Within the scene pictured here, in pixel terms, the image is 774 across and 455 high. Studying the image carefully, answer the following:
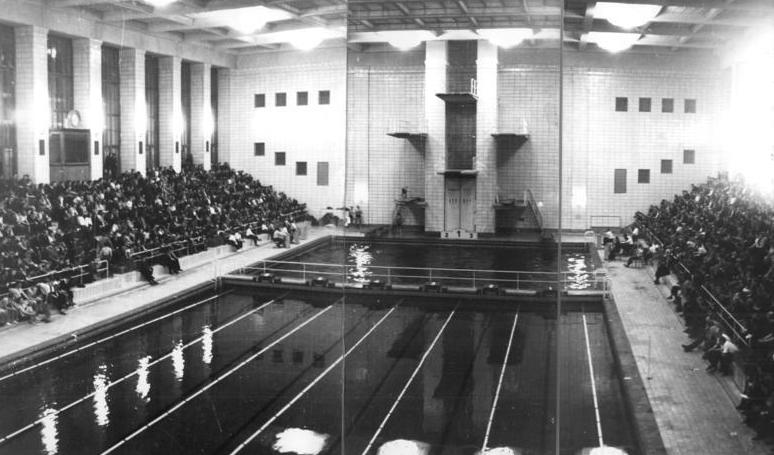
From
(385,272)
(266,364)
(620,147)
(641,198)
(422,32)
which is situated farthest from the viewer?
(266,364)

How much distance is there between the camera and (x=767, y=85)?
9.76ft

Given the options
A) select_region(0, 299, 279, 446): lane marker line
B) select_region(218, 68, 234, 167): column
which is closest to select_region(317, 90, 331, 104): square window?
select_region(218, 68, 234, 167): column

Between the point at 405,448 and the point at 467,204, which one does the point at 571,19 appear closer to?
the point at 467,204

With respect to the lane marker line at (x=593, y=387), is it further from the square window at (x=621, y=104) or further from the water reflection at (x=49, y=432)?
the water reflection at (x=49, y=432)

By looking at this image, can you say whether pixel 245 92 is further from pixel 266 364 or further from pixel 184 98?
pixel 266 364

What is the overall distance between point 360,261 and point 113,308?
5060mm

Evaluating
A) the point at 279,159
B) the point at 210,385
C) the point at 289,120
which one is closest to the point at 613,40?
the point at 210,385

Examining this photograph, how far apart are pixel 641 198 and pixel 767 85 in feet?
3.46

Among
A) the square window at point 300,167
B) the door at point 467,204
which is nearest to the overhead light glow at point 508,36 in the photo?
the door at point 467,204

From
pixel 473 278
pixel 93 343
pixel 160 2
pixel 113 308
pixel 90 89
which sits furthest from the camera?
pixel 90 89

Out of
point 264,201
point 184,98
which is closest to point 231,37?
point 184,98

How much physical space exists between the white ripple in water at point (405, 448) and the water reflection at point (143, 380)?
2.53 meters

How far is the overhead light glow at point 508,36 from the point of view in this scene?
223cm

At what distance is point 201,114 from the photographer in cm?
1486
